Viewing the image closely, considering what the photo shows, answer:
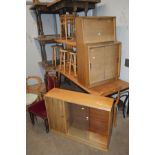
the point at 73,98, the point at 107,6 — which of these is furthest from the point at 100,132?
the point at 107,6

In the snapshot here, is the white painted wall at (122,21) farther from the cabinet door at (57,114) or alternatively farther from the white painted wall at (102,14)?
the cabinet door at (57,114)

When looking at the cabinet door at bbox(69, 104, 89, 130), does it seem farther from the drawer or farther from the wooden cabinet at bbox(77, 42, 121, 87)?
the wooden cabinet at bbox(77, 42, 121, 87)

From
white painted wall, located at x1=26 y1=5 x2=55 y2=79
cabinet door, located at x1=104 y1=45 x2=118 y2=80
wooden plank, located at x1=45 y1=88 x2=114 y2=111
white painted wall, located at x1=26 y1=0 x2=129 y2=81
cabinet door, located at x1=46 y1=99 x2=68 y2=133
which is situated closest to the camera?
wooden plank, located at x1=45 y1=88 x2=114 y2=111

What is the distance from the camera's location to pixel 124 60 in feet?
9.12

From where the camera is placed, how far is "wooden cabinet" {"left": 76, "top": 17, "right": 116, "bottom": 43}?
2326 mm

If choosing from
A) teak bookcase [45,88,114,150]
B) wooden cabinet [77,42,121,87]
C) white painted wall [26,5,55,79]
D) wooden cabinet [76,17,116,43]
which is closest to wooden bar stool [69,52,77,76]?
wooden cabinet [77,42,121,87]

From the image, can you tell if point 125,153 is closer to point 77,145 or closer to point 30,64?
point 77,145

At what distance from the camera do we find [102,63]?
2.51 m

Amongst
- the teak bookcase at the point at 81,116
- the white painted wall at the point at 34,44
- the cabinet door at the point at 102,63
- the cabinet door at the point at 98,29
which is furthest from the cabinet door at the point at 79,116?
the white painted wall at the point at 34,44

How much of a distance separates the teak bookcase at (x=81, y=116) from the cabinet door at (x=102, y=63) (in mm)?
392

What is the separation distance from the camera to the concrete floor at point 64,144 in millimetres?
2105

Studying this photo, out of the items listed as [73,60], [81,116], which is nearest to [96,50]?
[73,60]

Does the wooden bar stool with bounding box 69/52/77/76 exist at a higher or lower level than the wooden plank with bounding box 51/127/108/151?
higher
